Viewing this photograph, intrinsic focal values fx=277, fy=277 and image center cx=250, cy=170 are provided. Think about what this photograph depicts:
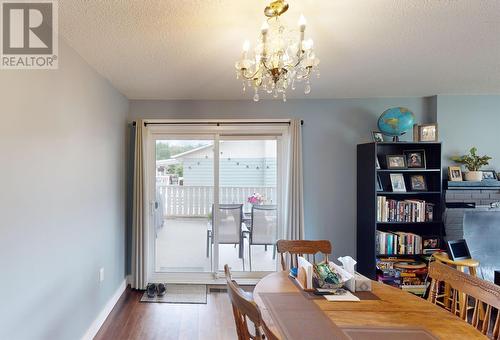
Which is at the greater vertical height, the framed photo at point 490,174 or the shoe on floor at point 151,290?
the framed photo at point 490,174

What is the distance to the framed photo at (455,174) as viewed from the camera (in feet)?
10.6

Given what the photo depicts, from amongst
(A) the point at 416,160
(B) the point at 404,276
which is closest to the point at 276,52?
(A) the point at 416,160

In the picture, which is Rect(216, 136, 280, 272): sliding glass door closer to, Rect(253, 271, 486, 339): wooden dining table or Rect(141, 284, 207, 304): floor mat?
Rect(141, 284, 207, 304): floor mat

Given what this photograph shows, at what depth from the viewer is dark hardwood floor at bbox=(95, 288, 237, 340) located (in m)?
2.54

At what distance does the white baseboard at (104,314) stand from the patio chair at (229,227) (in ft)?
3.64

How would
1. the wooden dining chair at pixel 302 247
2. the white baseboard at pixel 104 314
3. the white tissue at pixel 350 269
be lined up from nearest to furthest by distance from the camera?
the white tissue at pixel 350 269
the wooden dining chair at pixel 302 247
the white baseboard at pixel 104 314

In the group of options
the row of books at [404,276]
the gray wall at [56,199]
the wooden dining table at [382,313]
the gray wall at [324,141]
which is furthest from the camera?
the gray wall at [324,141]

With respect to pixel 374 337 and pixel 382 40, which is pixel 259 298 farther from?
pixel 382 40

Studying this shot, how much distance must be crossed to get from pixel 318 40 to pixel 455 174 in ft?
8.12

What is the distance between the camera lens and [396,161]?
3283 millimetres

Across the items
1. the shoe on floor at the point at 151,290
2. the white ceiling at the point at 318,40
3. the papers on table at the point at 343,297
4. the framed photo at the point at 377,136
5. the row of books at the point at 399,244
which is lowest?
the shoe on floor at the point at 151,290

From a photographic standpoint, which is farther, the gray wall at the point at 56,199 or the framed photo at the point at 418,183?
the framed photo at the point at 418,183
